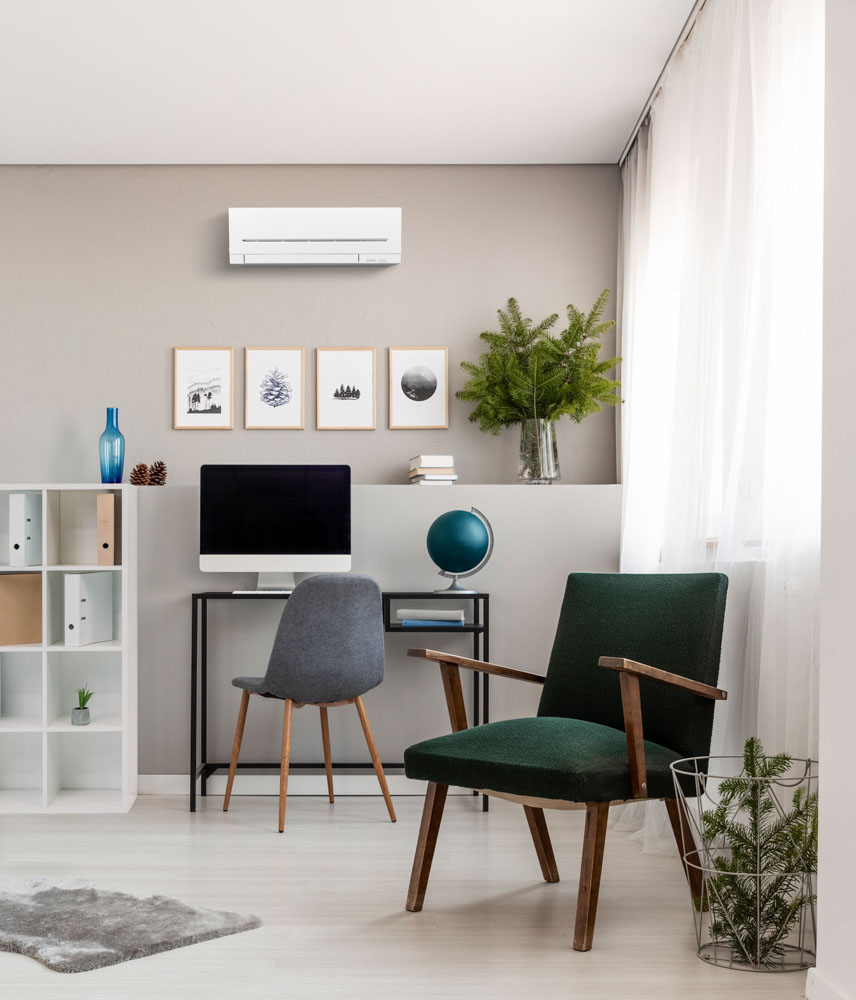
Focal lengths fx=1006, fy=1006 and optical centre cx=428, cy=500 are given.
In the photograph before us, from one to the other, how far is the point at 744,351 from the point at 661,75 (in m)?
1.54

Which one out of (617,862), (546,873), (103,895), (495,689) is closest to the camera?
(103,895)

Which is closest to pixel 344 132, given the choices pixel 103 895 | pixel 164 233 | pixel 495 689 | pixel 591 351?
pixel 164 233

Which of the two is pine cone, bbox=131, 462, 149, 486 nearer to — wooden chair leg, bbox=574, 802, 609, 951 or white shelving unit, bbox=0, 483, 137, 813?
white shelving unit, bbox=0, 483, 137, 813

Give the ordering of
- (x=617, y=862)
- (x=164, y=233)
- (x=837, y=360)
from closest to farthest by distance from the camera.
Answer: (x=837, y=360)
(x=617, y=862)
(x=164, y=233)

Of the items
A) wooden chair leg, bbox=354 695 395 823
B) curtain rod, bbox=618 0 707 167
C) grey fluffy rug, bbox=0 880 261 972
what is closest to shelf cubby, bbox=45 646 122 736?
wooden chair leg, bbox=354 695 395 823

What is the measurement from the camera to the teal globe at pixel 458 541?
3.84 meters

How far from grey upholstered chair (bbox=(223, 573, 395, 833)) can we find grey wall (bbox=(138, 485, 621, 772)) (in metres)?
0.55

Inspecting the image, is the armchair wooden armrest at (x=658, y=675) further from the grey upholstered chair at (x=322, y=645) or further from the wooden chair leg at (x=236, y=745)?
the wooden chair leg at (x=236, y=745)

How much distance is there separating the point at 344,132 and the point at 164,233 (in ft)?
3.17

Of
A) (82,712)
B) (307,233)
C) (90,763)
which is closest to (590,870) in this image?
(82,712)

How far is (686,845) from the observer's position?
257cm

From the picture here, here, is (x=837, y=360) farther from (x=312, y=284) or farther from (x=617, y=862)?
(x=312, y=284)

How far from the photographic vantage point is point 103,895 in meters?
2.71

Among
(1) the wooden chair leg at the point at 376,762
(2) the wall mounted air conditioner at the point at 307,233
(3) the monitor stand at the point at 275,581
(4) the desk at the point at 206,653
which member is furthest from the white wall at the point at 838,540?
(2) the wall mounted air conditioner at the point at 307,233
